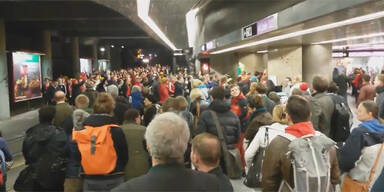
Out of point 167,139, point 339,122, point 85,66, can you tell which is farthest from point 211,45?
point 167,139

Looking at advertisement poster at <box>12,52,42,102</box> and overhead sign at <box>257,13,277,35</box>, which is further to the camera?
advertisement poster at <box>12,52,42,102</box>

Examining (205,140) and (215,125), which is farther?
(215,125)

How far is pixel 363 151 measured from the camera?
11.7 feet

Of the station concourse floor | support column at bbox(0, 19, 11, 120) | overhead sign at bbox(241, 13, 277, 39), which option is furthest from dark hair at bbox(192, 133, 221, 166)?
support column at bbox(0, 19, 11, 120)

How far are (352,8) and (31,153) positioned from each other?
4275 millimetres

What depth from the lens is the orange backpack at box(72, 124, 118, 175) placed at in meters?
3.81

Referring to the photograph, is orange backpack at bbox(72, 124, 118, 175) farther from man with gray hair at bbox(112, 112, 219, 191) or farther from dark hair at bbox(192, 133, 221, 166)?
man with gray hair at bbox(112, 112, 219, 191)

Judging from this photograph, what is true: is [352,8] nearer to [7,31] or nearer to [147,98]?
[147,98]

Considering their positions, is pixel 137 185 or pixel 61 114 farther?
pixel 61 114

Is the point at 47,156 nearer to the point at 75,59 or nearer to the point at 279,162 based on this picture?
the point at 279,162

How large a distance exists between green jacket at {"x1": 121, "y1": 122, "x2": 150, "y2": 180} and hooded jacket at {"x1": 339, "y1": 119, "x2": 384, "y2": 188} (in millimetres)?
2035

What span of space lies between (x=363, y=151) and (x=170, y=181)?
238cm

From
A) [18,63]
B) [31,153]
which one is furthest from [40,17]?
[31,153]

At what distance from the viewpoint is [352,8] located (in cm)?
515
